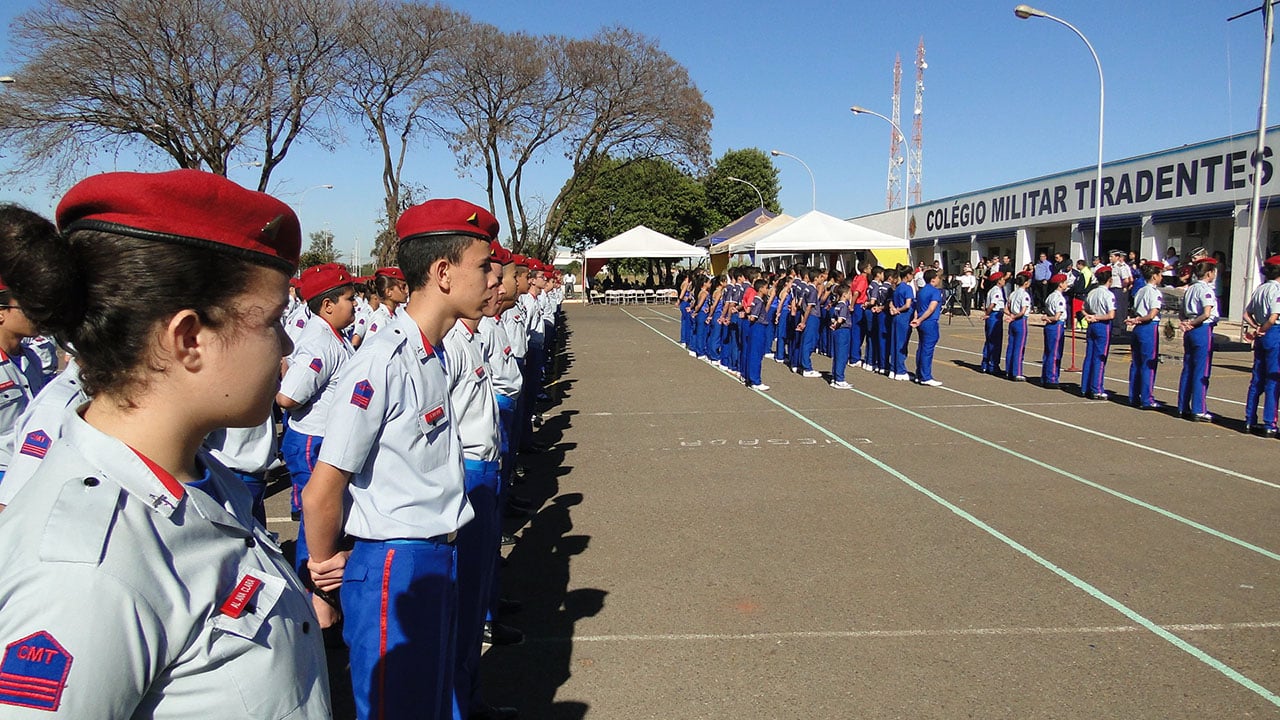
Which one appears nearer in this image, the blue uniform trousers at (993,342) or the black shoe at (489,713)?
the black shoe at (489,713)

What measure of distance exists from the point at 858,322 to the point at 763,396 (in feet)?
17.8

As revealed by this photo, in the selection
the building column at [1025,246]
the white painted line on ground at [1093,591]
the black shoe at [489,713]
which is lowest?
the white painted line on ground at [1093,591]

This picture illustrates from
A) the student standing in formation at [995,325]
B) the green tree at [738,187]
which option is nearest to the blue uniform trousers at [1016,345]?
the student standing in formation at [995,325]

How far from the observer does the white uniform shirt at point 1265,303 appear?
959 cm

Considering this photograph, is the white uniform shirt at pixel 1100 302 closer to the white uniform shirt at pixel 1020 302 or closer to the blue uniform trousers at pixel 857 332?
the white uniform shirt at pixel 1020 302

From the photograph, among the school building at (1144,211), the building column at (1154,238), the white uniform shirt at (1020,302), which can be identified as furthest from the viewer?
the building column at (1154,238)

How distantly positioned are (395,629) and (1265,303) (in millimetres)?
10894

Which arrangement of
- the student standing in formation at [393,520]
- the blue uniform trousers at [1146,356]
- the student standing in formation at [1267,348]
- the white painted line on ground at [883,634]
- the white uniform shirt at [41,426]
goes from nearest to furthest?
the student standing in formation at [393,520], the white uniform shirt at [41,426], the white painted line on ground at [883,634], the student standing in formation at [1267,348], the blue uniform trousers at [1146,356]

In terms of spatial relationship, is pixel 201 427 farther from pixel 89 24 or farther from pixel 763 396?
pixel 89 24

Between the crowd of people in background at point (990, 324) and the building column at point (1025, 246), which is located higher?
the building column at point (1025, 246)

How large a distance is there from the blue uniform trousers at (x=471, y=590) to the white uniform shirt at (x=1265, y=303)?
9.93m

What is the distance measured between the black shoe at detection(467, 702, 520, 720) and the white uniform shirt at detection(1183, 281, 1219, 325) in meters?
10.8

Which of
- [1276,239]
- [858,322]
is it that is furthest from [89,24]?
[1276,239]

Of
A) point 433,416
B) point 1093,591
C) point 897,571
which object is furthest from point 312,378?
point 1093,591
